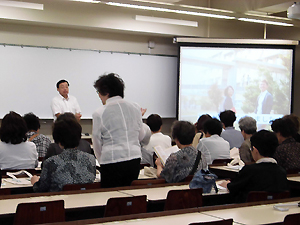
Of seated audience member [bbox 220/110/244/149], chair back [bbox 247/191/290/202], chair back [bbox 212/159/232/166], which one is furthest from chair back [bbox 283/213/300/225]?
seated audience member [bbox 220/110/244/149]

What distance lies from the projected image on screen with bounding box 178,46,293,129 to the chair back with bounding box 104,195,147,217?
6739mm

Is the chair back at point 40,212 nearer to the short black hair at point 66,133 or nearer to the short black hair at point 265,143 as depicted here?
the short black hair at point 66,133

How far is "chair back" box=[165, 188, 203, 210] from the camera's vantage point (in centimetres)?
262

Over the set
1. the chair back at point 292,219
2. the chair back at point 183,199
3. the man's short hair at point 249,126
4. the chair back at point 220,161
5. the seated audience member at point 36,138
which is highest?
the man's short hair at point 249,126

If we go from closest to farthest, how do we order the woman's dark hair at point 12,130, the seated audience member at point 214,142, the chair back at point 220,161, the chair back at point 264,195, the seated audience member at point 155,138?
1. the chair back at point 264,195
2. the woman's dark hair at point 12,130
3. the chair back at point 220,161
4. the seated audience member at point 155,138
5. the seated audience member at point 214,142

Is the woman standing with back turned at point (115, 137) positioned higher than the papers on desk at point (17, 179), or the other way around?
the woman standing with back turned at point (115, 137)

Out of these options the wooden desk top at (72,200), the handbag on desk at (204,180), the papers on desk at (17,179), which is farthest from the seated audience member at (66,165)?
the handbag on desk at (204,180)

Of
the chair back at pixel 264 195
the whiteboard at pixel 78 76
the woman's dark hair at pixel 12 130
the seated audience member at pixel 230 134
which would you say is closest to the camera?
the chair back at pixel 264 195

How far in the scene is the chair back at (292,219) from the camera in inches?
79.2

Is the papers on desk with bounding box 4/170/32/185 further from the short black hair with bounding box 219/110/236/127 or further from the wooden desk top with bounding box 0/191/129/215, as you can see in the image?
the short black hair with bounding box 219/110/236/127

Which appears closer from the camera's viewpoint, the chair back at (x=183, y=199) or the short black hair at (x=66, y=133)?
the chair back at (x=183, y=199)

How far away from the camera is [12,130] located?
3.83m

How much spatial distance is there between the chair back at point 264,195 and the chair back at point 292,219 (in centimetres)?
70

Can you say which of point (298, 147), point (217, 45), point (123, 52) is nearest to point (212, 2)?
point (217, 45)
